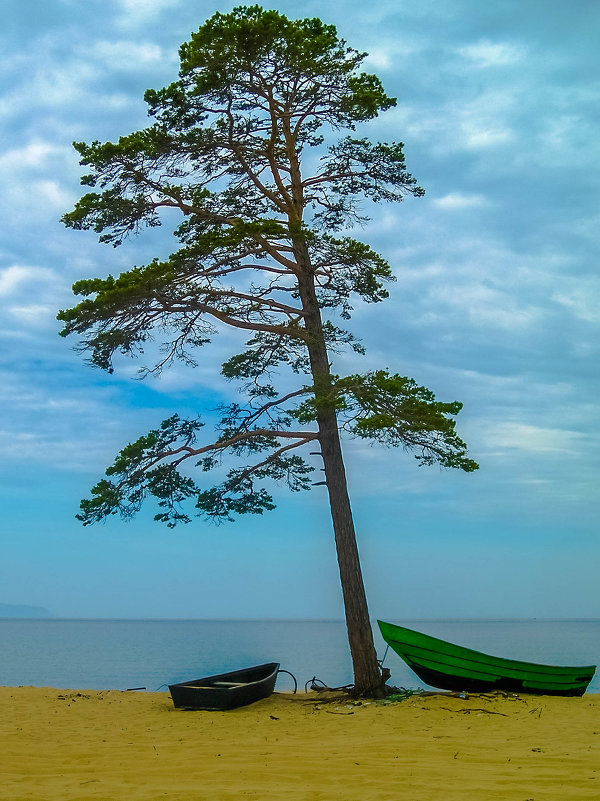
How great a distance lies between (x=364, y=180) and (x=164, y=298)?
493cm

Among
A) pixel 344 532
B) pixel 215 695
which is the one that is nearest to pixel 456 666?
pixel 344 532

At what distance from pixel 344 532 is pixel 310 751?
18.4ft

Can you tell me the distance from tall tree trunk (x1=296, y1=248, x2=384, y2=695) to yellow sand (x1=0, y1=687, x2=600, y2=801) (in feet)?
3.09

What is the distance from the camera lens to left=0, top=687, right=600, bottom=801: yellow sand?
5859mm

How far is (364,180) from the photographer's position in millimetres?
14719

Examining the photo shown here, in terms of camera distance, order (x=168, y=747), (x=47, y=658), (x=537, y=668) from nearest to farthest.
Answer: (x=168, y=747) → (x=537, y=668) → (x=47, y=658)

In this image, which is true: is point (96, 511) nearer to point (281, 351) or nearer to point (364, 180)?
point (281, 351)

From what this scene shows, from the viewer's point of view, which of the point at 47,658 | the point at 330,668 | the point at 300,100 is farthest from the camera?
the point at 47,658

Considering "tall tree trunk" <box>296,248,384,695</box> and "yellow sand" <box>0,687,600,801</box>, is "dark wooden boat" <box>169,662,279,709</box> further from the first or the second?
"tall tree trunk" <box>296,248,384,695</box>

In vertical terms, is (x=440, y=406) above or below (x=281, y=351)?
below

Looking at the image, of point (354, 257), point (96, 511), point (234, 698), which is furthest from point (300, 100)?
point (234, 698)

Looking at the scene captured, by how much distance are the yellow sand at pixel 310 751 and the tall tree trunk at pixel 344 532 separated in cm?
94

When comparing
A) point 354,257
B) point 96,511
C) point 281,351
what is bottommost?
point 96,511

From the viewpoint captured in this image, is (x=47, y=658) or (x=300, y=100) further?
(x=47, y=658)
